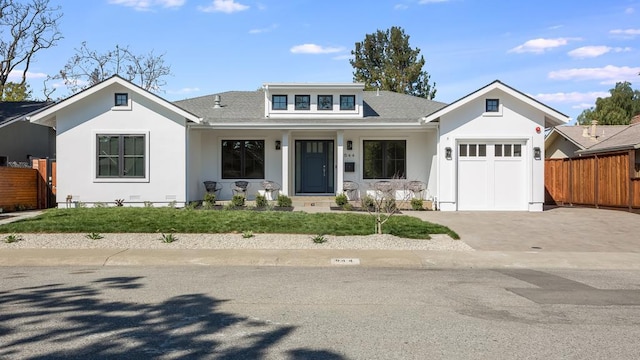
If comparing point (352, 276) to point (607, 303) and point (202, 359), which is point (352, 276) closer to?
point (607, 303)

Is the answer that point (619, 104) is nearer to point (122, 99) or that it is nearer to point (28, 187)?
point (122, 99)

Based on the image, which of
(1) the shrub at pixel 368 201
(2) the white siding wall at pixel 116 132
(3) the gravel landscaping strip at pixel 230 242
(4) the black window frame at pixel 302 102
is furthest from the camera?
(4) the black window frame at pixel 302 102

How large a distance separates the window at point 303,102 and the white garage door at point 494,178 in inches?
253

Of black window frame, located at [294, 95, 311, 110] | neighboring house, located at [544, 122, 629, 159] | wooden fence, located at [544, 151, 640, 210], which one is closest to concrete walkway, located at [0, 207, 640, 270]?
wooden fence, located at [544, 151, 640, 210]

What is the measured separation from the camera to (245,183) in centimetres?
1995

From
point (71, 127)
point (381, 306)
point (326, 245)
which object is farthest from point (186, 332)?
point (71, 127)

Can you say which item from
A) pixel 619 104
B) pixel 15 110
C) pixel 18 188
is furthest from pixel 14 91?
pixel 619 104

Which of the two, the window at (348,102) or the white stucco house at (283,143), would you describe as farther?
the window at (348,102)

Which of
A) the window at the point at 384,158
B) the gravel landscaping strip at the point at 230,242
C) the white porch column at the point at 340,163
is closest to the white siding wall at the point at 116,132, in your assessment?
the white porch column at the point at 340,163

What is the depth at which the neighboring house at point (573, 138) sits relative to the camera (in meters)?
26.5

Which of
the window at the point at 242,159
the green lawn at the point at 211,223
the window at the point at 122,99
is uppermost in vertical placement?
the window at the point at 122,99

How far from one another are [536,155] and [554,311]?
13.0 meters

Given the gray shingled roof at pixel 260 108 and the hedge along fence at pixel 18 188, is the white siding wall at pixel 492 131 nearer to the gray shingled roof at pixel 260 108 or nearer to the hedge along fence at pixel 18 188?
the gray shingled roof at pixel 260 108

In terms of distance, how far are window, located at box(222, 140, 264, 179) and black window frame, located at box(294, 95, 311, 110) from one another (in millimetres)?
2104
